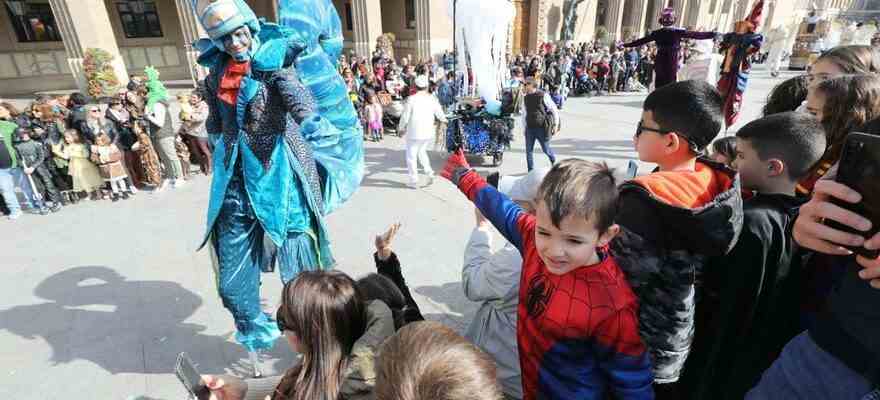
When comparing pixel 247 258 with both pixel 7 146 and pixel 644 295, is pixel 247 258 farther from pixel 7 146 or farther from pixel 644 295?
pixel 7 146

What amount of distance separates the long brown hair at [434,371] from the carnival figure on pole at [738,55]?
204 inches

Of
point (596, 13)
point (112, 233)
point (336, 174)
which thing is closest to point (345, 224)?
point (336, 174)

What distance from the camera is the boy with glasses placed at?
127cm

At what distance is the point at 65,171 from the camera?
553 cm

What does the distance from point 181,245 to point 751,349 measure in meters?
4.59

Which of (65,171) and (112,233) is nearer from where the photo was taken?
(112,233)

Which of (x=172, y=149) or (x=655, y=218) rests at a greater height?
(x=655, y=218)

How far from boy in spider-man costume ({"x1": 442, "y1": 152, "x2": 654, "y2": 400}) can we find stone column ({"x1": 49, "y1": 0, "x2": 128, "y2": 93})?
1505 centimetres

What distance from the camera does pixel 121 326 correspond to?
3115mm

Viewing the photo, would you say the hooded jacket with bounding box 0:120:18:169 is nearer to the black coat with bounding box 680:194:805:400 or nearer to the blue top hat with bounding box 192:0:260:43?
the blue top hat with bounding box 192:0:260:43

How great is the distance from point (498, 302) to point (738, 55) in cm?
493

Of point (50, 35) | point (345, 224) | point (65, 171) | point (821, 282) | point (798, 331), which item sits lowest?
point (345, 224)

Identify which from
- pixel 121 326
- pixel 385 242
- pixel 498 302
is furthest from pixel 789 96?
pixel 121 326

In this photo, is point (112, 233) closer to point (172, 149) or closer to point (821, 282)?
point (172, 149)
